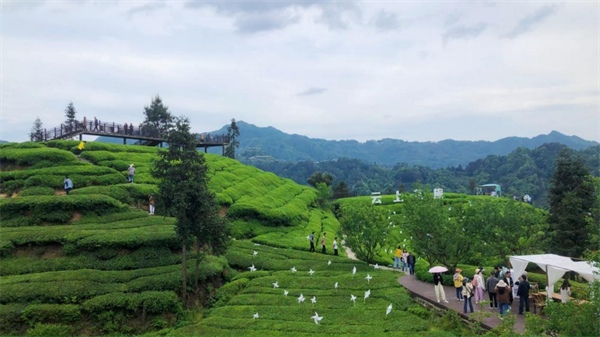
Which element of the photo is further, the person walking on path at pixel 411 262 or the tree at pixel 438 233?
the person walking on path at pixel 411 262

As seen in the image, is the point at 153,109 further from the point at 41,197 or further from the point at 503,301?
the point at 503,301

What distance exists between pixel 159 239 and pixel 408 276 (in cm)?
1414

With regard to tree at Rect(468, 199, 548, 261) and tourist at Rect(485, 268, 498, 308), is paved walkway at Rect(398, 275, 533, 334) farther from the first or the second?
tree at Rect(468, 199, 548, 261)

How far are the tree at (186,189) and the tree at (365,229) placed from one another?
31.8 feet

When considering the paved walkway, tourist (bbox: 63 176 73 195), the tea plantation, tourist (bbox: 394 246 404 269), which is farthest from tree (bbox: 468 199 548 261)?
tourist (bbox: 63 176 73 195)

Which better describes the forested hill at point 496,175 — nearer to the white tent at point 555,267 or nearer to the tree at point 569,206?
the tree at point 569,206

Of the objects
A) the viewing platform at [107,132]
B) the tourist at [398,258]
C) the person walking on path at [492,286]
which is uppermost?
the viewing platform at [107,132]

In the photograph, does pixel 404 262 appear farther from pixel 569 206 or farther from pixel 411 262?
pixel 569 206

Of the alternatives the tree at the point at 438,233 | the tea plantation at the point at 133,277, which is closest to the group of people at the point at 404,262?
the tree at the point at 438,233

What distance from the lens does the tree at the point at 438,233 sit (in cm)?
2306

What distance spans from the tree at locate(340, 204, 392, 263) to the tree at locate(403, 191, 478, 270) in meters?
1.99

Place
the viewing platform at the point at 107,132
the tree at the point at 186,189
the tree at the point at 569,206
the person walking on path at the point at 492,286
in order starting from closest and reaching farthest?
the person walking on path at the point at 492,286
the tree at the point at 186,189
the tree at the point at 569,206
the viewing platform at the point at 107,132

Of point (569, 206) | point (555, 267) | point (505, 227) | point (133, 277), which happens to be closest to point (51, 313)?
point (133, 277)

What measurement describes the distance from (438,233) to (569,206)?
19.0m
